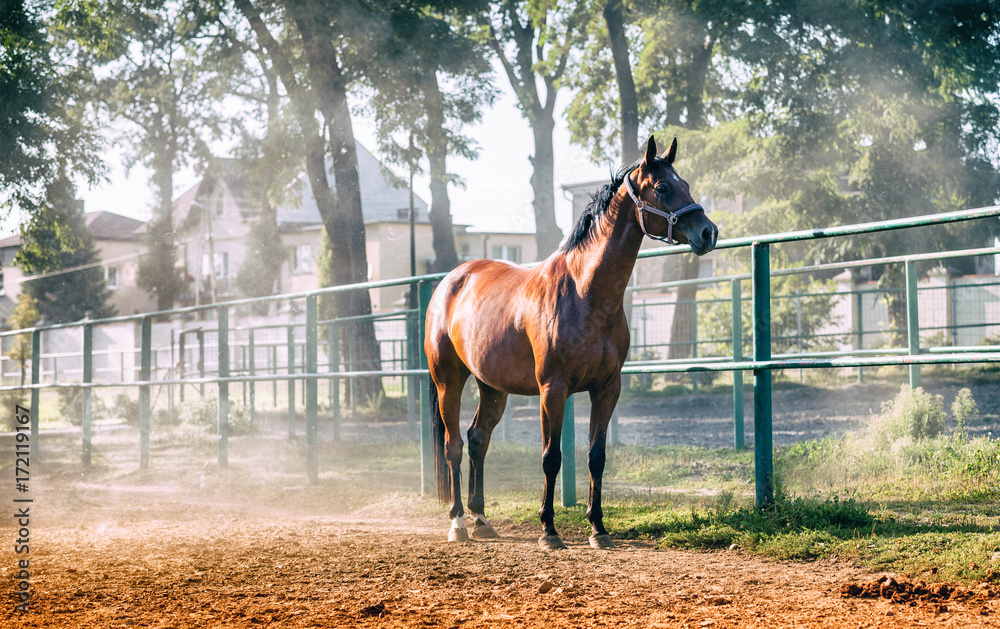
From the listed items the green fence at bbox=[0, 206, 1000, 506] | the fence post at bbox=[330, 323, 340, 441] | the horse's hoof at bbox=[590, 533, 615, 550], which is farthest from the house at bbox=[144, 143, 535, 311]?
the horse's hoof at bbox=[590, 533, 615, 550]

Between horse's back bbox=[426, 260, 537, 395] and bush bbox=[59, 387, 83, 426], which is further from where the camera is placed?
bush bbox=[59, 387, 83, 426]

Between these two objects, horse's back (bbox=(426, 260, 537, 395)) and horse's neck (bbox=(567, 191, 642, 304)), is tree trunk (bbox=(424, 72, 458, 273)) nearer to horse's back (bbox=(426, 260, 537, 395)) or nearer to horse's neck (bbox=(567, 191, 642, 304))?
horse's back (bbox=(426, 260, 537, 395))

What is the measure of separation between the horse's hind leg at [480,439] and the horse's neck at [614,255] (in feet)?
3.46

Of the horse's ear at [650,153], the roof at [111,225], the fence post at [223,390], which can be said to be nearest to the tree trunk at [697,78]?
the fence post at [223,390]

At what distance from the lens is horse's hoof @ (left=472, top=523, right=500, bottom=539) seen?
175 inches

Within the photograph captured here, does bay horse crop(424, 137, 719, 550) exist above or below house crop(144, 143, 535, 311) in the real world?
below

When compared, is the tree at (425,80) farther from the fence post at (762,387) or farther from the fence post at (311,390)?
the fence post at (762,387)

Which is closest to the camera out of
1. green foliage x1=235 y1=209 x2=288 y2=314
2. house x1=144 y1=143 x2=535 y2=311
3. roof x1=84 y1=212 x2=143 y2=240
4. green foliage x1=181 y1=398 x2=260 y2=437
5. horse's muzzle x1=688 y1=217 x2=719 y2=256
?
horse's muzzle x1=688 y1=217 x2=719 y2=256

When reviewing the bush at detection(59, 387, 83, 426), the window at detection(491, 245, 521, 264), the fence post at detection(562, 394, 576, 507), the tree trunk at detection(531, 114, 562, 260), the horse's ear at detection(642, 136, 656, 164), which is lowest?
the bush at detection(59, 387, 83, 426)

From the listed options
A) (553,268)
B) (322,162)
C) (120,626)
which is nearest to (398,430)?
(322,162)

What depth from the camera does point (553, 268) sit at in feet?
13.8

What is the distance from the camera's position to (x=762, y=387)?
14.2 ft

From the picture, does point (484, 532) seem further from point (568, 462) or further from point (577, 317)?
point (577, 317)

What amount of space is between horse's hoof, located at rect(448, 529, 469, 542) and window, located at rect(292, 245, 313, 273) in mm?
35411
